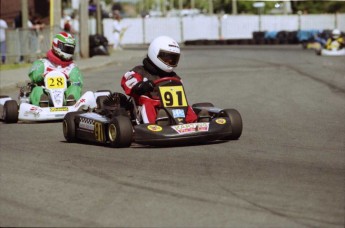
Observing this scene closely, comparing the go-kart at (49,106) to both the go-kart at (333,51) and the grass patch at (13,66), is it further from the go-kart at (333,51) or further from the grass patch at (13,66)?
the go-kart at (333,51)

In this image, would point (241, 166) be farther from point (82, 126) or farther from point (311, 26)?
point (311, 26)

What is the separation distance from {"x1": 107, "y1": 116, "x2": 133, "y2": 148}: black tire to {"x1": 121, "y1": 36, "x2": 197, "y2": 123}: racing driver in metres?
0.56

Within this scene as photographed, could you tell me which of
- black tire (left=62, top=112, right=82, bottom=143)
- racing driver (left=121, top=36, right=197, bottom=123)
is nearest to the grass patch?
black tire (left=62, top=112, right=82, bottom=143)

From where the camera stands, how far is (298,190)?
7.15 metres

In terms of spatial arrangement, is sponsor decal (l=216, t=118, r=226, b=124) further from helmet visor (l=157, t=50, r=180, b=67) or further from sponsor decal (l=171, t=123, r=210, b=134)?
helmet visor (l=157, t=50, r=180, b=67)

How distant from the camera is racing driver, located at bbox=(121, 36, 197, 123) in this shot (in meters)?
10.3

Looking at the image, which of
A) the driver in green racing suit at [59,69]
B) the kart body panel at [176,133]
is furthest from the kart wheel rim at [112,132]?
the driver in green racing suit at [59,69]

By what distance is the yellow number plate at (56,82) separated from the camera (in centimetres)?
1354

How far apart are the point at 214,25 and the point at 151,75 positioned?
50.9 m

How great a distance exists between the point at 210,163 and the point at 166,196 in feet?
5.52

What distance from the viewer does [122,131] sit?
9672mm

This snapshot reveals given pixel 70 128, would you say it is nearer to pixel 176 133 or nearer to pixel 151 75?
pixel 151 75

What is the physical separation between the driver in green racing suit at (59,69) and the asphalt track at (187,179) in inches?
23.2

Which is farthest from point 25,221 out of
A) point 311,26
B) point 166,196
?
point 311,26
